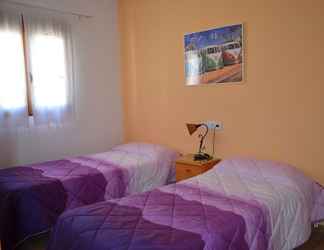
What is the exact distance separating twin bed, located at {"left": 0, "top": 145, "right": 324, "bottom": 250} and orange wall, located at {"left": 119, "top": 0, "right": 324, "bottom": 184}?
349 mm

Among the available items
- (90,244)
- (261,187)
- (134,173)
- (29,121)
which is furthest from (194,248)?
(29,121)

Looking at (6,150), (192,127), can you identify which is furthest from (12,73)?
(192,127)

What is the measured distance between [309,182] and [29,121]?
2.88m

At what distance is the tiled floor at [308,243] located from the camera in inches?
94.1

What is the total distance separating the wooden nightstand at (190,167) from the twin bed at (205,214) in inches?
10.8

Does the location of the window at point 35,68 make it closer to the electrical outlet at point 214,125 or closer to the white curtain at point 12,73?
the white curtain at point 12,73

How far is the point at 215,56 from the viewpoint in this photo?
3.13 metres

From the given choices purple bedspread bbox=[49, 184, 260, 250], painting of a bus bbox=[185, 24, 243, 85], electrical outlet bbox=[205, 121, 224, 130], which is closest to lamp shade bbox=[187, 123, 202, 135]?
electrical outlet bbox=[205, 121, 224, 130]

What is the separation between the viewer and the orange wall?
2.57 metres

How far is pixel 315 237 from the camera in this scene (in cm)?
253

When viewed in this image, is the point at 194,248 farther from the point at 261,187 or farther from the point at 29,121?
the point at 29,121

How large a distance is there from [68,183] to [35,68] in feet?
4.82

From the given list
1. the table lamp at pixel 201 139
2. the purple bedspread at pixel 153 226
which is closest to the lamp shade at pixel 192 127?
the table lamp at pixel 201 139

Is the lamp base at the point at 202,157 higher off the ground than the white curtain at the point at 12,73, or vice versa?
the white curtain at the point at 12,73
